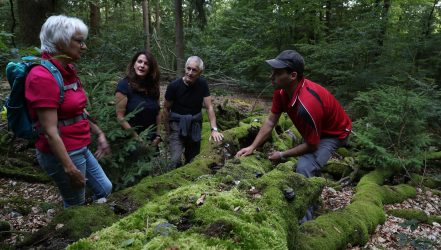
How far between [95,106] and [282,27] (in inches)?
425

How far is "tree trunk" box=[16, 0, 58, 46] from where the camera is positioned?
8117 mm

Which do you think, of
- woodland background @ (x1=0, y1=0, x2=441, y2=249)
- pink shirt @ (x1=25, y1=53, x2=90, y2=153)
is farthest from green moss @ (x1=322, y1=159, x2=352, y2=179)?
pink shirt @ (x1=25, y1=53, x2=90, y2=153)

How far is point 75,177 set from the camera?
322cm

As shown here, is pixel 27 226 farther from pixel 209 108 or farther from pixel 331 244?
pixel 331 244

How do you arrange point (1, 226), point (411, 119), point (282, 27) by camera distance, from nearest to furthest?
point (1, 226), point (411, 119), point (282, 27)

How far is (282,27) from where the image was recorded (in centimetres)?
1459

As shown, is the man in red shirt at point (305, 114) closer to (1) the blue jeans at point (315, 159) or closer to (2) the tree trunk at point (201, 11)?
(1) the blue jeans at point (315, 159)

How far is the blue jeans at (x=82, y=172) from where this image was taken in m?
3.38

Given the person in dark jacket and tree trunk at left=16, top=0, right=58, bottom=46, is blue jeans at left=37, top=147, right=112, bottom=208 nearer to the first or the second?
the person in dark jacket

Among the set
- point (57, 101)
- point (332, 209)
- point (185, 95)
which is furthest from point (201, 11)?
point (57, 101)

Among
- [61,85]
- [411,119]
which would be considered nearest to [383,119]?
[411,119]

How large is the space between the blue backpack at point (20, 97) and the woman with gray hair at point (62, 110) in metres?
0.05

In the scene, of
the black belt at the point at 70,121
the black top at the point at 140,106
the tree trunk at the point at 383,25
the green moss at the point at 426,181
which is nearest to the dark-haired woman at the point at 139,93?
the black top at the point at 140,106

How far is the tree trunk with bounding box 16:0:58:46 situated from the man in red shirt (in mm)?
6213
